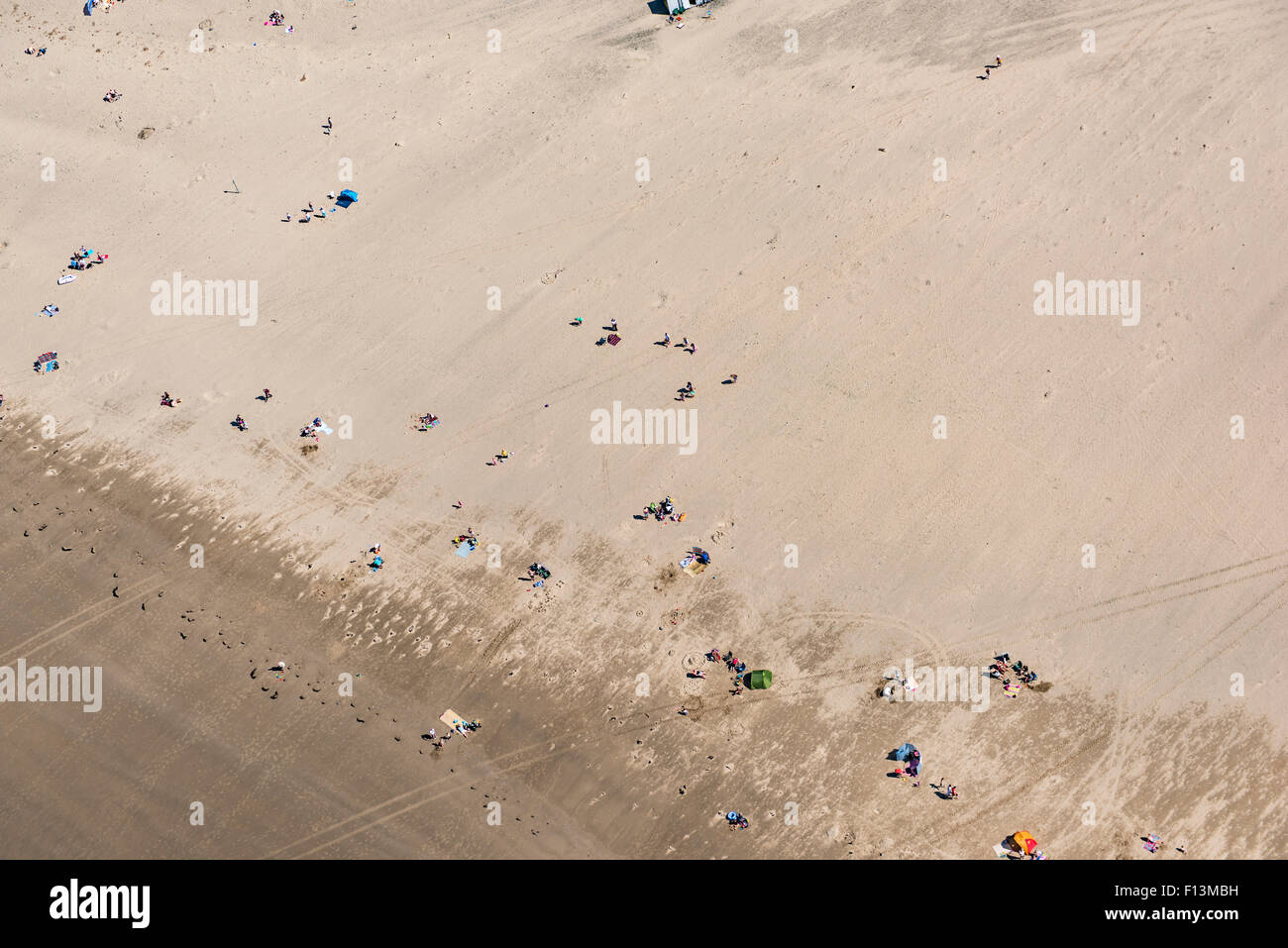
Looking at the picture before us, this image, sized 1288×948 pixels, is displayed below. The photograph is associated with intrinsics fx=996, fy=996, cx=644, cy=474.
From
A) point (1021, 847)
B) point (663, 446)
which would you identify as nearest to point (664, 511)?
point (663, 446)

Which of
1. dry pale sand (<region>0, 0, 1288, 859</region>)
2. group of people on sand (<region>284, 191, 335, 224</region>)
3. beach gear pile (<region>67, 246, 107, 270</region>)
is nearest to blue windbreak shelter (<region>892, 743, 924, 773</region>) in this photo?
dry pale sand (<region>0, 0, 1288, 859</region>)

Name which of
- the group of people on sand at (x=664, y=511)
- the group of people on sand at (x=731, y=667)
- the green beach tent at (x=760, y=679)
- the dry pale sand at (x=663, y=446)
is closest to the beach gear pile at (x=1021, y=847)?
the dry pale sand at (x=663, y=446)

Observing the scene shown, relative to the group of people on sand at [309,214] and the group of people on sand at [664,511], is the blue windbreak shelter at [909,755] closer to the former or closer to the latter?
the group of people on sand at [664,511]

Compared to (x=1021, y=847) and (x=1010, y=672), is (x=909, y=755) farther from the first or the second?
(x=1010, y=672)

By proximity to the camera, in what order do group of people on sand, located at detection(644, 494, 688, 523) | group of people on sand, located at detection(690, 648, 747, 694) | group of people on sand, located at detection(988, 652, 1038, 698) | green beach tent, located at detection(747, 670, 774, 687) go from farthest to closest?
1. group of people on sand, located at detection(644, 494, 688, 523)
2. group of people on sand, located at detection(690, 648, 747, 694)
3. green beach tent, located at detection(747, 670, 774, 687)
4. group of people on sand, located at detection(988, 652, 1038, 698)

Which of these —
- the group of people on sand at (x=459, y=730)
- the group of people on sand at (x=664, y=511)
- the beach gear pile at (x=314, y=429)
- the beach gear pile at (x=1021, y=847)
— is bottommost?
the beach gear pile at (x=1021, y=847)

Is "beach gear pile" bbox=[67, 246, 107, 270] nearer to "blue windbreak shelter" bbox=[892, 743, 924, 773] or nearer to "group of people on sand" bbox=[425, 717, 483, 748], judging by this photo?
"group of people on sand" bbox=[425, 717, 483, 748]
